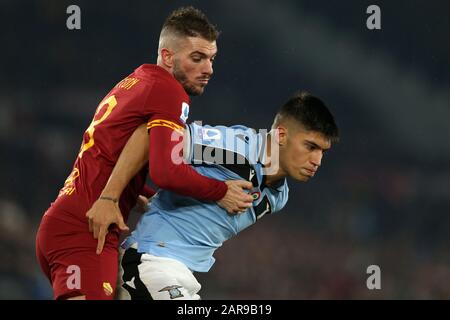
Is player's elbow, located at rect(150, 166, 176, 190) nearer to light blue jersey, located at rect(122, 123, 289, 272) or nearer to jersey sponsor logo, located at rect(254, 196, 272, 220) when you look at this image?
light blue jersey, located at rect(122, 123, 289, 272)

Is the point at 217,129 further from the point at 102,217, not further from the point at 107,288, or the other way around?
the point at 107,288

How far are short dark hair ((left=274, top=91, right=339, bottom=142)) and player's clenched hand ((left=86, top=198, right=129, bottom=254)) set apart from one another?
85cm

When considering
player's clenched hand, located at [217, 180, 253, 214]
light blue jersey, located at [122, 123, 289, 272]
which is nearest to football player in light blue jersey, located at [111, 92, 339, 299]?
light blue jersey, located at [122, 123, 289, 272]

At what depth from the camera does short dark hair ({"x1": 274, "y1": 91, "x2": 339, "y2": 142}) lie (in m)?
3.48

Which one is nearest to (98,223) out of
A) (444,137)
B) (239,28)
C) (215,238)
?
(215,238)

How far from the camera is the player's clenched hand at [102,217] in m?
3.21

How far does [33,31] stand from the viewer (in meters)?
7.79

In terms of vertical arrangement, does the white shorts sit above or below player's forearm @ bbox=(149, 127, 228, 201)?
below

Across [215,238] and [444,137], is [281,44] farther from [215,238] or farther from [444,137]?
[215,238]

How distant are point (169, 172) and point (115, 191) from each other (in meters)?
0.25

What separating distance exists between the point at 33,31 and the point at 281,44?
7.76 feet

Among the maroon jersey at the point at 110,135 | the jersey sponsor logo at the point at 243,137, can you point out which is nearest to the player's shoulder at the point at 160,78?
the maroon jersey at the point at 110,135

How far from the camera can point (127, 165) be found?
3221 millimetres
